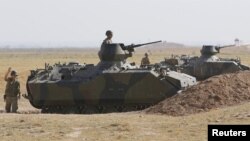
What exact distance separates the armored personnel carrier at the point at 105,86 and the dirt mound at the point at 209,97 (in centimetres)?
226

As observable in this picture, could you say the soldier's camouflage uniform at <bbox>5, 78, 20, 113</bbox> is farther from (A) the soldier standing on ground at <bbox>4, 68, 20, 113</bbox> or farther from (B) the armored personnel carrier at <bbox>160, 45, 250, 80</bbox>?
(B) the armored personnel carrier at <bbox>160, 45, 250, 80</bbox>

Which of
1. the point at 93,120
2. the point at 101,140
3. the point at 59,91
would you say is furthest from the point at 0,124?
the point at 59,91

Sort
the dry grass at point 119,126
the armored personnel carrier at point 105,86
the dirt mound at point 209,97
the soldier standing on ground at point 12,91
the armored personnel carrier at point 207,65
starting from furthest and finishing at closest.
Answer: the armored personnel carrier at point 207,65, the soldier standing on ground at point 12,91, the armored personnel carrier at point 105,86, the dirt mound at point 209,97, the dry grass at point 119,126

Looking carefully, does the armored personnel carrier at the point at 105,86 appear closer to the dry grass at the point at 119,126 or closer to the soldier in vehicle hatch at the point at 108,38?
the soldier in vehicle hatch at the point at 108,38

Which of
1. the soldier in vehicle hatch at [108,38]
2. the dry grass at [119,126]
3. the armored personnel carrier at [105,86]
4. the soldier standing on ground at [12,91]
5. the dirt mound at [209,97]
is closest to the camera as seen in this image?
the dry grass at [119,126]

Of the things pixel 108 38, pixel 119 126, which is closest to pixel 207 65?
pixel 108 38

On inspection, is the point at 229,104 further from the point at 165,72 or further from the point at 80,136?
the point at 80,136

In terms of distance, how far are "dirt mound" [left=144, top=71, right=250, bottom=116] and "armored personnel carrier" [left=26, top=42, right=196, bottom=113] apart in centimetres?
226

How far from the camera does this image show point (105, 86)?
2069 cm

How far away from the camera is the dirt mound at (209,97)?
16844 millimetres

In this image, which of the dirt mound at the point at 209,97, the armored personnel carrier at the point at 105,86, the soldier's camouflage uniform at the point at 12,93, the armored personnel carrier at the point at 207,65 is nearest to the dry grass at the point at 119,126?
the dirt mound at the point at 209,97

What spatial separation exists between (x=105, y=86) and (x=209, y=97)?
448 centimetres

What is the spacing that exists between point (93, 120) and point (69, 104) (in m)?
5.55

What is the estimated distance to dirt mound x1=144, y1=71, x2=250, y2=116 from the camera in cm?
1684
